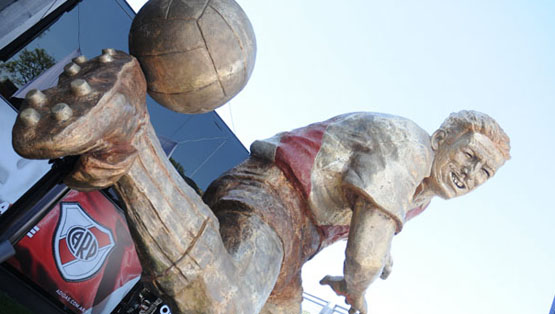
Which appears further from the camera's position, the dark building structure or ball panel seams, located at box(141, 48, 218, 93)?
the dark building structure

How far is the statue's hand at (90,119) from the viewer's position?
4.19 ft

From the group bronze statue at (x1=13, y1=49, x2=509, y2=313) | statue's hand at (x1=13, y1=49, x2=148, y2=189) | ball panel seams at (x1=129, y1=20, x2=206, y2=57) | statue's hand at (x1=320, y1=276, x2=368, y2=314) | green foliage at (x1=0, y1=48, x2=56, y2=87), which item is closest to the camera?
statue's hand at (x1=13, y1=49, x2=148, y2=189)

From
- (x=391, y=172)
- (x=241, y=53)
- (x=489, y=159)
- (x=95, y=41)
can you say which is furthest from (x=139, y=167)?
(x=95, y=41)

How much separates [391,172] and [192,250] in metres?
1.18

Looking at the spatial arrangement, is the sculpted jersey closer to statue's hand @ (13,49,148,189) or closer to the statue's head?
the statue's head

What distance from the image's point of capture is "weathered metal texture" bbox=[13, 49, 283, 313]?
51.1 inches

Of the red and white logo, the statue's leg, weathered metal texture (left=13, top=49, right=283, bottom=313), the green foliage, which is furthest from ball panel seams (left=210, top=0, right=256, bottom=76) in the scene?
the green foliage

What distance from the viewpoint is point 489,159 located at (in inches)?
108

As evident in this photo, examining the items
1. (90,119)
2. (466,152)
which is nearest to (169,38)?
(90,119)

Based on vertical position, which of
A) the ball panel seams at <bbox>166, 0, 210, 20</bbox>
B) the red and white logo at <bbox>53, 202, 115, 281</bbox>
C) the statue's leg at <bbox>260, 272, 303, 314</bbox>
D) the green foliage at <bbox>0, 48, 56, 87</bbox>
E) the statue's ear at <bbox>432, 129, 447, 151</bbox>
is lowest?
the statue's leg at <bbox>260, 272, 303, 314</bbox>

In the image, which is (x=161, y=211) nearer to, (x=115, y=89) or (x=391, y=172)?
(x=115, y=89)

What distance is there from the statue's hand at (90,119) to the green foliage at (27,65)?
16.9ft

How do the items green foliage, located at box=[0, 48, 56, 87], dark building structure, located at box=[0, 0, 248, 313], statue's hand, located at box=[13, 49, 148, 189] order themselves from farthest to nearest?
green foliage, located at box=[0, 48, 56, 87] < dark building structure, located at box=[0, 0, 248, 313] < statue's hand, located at box=[13, 49, 148, 189]

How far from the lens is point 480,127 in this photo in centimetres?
276
